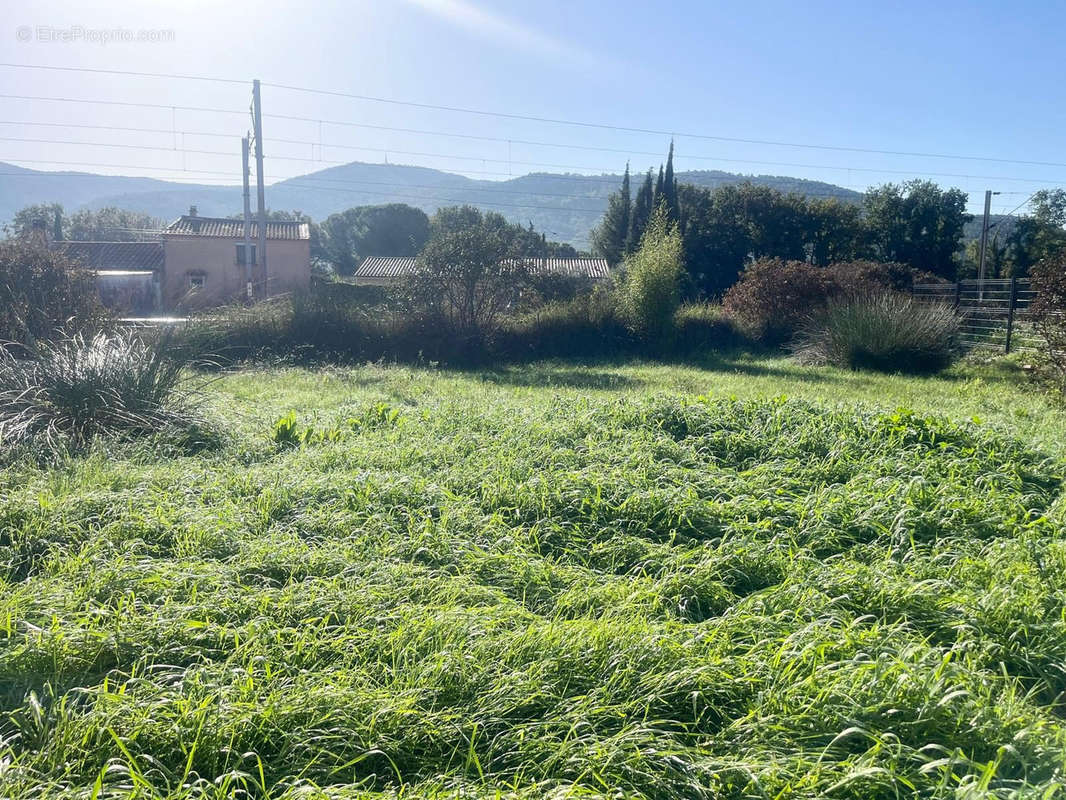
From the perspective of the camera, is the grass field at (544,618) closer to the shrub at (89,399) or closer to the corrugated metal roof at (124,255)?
the shrub at (89,399)

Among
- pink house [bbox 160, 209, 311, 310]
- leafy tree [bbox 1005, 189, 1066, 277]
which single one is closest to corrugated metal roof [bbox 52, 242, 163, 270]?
pink house [bbox 160, 209, 311, 310]

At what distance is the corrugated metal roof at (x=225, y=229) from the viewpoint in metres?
39.1

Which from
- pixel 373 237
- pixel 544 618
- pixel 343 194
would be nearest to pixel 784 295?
pixel 544 618

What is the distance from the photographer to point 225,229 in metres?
40.3

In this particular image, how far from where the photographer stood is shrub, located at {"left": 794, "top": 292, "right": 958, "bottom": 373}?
44.7 ft

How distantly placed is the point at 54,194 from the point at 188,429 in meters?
104

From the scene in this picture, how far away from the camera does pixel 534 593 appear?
353cm

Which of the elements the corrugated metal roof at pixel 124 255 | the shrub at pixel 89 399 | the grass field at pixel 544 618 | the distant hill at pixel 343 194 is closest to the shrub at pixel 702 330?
the grass field at pixel 544 618

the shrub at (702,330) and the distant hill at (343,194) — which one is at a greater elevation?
the distant hill at (343,194)

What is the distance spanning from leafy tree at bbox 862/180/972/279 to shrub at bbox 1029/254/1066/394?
Result: 30561mm

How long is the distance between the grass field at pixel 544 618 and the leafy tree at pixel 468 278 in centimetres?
1038

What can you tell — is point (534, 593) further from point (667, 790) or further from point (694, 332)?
point (694, 332)

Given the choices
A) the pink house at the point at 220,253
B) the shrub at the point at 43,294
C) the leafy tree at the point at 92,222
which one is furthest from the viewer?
the leafy tree at the point at 92,222

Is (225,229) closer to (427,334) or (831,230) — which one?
(427,334)
